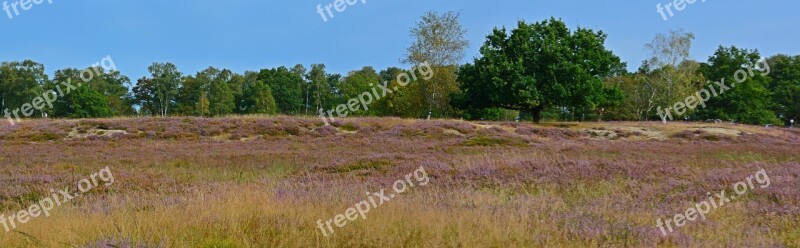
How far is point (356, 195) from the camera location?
8.75 m

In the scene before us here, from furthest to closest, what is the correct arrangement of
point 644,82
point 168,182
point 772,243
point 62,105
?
point 62,105 < point 644,82 < point 168,182 < point 772,243

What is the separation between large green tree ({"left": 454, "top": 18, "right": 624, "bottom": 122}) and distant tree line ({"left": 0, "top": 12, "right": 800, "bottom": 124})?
0.08 meters

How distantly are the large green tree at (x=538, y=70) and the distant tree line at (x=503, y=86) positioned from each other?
0.27 ft

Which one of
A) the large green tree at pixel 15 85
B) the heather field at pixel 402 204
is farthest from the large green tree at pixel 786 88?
the large green tree at pixel 15 85

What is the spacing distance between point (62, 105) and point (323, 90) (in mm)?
46377

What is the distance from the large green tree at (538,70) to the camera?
38844 millimetres

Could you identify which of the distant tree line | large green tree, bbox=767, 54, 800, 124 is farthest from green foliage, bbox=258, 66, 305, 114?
large green tree, bbox=767, 54, 800, 124

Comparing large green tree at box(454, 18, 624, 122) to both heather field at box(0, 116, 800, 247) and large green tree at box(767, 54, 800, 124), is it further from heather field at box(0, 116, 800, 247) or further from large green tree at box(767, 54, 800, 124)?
large green tree at box(767, 54, 800, 124)

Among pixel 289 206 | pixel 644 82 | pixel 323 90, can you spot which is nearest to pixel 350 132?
pixel 289 206

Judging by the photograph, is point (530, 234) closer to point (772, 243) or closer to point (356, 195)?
point (772, 243)

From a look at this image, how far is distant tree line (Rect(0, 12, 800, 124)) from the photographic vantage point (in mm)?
40062

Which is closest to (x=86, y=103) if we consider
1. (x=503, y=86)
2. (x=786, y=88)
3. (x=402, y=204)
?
(x=503, y=86)

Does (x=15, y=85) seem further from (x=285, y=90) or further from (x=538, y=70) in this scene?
(x=538, y=70)

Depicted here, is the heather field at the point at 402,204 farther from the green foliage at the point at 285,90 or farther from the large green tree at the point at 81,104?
the green foliage at the point at 285,90
